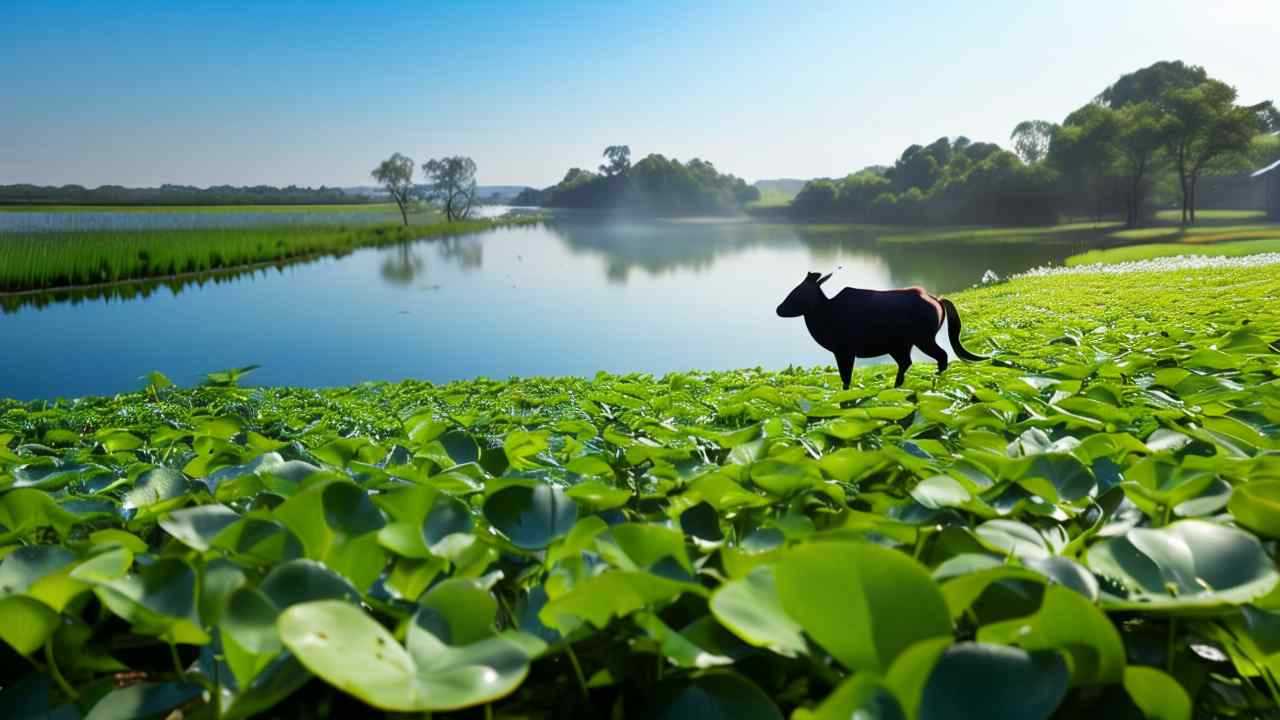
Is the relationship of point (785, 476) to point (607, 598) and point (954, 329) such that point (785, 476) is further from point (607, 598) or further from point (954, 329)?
point (954, 329)

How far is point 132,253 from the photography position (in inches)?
746

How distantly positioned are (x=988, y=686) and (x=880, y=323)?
292 cm

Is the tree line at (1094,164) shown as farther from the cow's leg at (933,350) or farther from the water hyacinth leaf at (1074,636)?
the water hyacinth leaf at (1074,636)

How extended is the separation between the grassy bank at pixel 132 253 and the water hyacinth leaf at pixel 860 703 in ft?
66.7

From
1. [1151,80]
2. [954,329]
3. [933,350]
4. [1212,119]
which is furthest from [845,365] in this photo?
[1151,80]

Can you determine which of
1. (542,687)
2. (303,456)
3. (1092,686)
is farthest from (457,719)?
(303,456)

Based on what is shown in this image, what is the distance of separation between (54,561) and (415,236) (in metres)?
44.4

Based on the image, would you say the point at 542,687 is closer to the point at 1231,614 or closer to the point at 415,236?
the point at 1231,614

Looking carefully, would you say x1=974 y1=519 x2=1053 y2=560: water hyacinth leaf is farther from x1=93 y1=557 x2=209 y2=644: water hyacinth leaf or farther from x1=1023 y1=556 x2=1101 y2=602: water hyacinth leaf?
x1=93 y1=557 x2=209 y2=644: water hyacinth leaf

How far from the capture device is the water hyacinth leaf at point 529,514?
662 millimetres

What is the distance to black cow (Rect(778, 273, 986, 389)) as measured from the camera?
122 inches

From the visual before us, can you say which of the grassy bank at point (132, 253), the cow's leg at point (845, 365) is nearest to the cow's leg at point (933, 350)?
the cow's leg at point (845, 365)

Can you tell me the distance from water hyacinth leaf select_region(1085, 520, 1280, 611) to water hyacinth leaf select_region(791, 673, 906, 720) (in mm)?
230

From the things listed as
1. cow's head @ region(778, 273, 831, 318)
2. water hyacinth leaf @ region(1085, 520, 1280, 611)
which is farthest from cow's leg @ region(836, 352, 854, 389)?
water hyacinth leaf @ region(1085, 520, 1280, 611)
